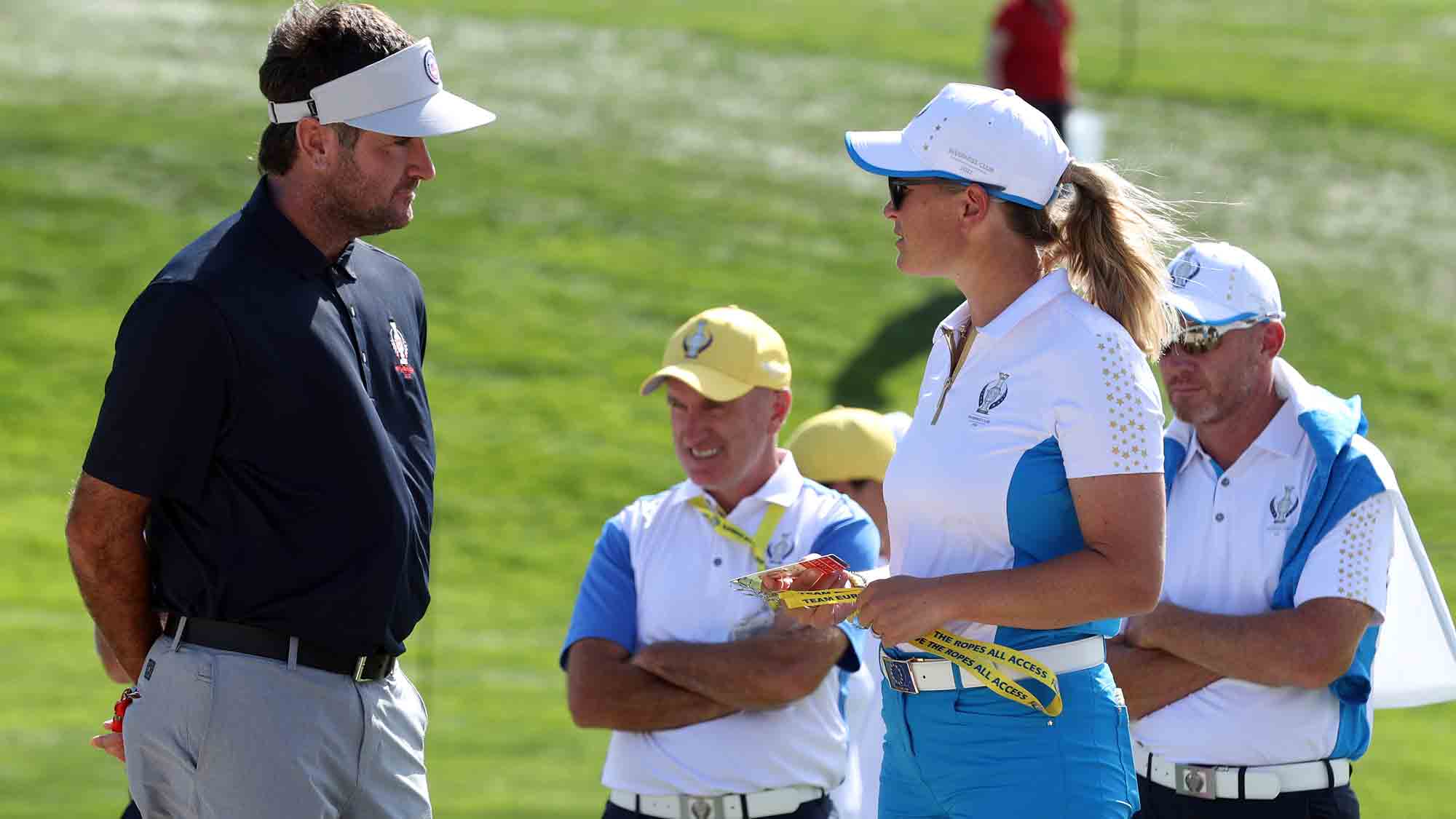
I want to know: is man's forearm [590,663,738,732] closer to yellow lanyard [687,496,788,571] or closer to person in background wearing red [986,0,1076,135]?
yellow lanyard [687,496,788,571]

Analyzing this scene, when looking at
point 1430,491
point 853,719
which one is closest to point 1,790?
point 853,719

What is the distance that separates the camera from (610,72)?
2562cm

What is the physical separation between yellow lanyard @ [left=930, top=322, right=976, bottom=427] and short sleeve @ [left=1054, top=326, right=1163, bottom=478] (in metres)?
0.28

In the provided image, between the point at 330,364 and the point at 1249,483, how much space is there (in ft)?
7.68

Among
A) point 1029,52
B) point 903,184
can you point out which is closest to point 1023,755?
point 903,184

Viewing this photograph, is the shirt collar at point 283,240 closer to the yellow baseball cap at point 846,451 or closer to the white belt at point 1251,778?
the yellow baseball cap at point 846,451

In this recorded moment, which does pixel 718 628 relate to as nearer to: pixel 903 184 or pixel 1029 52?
pixel 903 184

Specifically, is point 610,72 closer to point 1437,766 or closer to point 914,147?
point 1437,766

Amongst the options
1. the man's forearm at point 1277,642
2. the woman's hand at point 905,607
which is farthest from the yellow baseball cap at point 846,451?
the woman's hand at point 905,607

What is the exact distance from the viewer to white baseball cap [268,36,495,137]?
12.8 feet

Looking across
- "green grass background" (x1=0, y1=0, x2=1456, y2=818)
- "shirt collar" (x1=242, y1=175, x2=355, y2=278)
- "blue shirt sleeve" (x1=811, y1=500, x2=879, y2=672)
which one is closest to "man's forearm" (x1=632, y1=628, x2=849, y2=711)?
"blue shirt sleeve" (x1=811, y1=500, x2=879, y2=672)

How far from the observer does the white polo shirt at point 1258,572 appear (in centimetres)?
453

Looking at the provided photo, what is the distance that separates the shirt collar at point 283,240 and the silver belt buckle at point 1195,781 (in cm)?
246

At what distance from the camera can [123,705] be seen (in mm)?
3881
